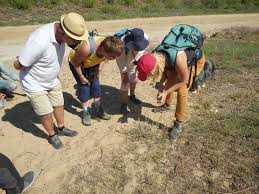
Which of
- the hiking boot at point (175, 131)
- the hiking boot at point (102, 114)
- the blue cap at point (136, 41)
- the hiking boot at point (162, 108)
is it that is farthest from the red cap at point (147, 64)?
the hiking boot at point (162, 108)

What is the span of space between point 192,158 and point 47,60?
2.02 meters

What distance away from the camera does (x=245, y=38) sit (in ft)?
35.6

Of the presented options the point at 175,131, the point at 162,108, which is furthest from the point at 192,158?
the point at 162,108

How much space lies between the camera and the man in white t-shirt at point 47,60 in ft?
12.0

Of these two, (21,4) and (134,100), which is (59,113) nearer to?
(134,100)

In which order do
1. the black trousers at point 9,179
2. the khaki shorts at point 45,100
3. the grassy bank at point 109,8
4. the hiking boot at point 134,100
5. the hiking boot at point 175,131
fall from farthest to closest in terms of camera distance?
the grassy bank at point 109,8 < the hiking boot at point 134,100 < the hiking boot at point 175,131 < the khaki shorts at point 45,100 < the black trousers at point 9,179

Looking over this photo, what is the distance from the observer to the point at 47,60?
12.7 ft

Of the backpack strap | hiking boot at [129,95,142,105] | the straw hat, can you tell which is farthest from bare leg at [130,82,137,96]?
the straw hat

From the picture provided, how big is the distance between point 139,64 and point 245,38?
7856 millimetres

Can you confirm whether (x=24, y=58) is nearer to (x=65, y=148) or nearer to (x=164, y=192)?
(x=65, y=148)

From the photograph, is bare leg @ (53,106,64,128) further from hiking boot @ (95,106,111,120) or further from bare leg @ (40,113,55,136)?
hiking boot @ (95,106,111,120)

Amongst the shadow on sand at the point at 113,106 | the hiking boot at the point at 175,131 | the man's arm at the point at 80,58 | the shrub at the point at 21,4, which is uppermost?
the man's arm at the point at 80,58

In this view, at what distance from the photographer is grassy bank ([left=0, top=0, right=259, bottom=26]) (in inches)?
548

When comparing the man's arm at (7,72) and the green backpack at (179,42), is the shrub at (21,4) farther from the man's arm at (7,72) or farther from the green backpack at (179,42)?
the green backpack at (179,42)
